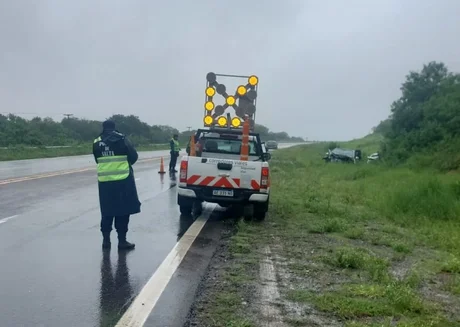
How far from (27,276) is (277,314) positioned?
2996 millimetres

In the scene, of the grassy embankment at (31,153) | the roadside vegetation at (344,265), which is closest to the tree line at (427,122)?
the roadside vegetation at (344,265)

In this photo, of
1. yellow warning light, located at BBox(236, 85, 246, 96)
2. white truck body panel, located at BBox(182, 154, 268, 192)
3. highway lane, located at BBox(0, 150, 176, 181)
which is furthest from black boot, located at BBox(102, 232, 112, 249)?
highway lane, located at BBox(0, 150, 176, 181)

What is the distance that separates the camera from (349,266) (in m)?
7.32

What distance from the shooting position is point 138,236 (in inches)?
364

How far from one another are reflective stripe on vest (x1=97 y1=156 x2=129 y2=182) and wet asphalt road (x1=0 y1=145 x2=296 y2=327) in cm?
103

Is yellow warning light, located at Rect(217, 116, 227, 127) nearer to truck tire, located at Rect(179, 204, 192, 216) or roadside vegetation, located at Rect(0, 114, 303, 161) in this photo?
truck tire, located at Rect(179, 204, 192, 216)

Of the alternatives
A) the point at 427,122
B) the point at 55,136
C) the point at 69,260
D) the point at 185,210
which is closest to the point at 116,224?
the point at 69,260

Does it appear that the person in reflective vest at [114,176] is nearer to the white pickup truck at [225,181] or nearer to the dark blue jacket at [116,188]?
Answer: the dark blue jacket at [116,188]

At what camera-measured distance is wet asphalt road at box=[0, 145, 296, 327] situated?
5.31 metres

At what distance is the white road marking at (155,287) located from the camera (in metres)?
5.09

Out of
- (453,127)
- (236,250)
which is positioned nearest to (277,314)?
(236,250)

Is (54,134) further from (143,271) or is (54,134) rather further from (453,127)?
(143,271)

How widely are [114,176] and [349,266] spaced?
347 centimetres

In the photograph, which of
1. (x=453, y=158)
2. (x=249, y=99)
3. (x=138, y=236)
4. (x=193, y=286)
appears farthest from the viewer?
(x=453, y=158)
